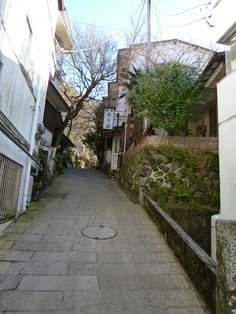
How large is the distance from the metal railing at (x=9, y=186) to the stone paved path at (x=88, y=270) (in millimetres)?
500

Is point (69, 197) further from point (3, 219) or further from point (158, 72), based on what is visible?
point (158, 72)

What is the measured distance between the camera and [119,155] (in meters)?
20.7

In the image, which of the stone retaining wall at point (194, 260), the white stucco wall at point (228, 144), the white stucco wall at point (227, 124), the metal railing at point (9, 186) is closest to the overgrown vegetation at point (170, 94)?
the white stucco wall at point (227, 124)

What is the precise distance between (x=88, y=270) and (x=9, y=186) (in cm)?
370

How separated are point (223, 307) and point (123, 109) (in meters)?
22.3

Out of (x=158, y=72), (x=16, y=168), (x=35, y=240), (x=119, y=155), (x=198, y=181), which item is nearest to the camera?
(x=35, y=240)

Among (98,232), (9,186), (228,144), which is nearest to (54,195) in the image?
(9,186)

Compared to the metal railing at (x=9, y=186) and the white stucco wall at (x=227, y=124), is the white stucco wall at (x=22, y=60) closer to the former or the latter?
the metal railing at (x=9, y=186)

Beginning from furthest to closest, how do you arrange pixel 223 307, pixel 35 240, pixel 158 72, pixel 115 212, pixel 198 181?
pixel 158 72 < pixel 198 181 < pixel 115 212 < pixel 35 240 < pixel 223 307

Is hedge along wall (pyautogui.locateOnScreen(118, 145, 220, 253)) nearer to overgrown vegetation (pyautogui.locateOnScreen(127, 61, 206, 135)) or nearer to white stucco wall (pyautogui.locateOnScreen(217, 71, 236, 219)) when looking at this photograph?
overgrown vegetation (pyautogui.locateOnScreen(127, 61, 206, 135))

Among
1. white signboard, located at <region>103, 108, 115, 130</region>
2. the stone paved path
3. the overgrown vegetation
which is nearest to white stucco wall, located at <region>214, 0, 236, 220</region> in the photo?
the stone paved path

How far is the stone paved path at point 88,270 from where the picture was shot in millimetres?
3830

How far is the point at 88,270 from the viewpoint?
4965mm

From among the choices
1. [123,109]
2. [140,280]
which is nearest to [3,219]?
[140,280]
